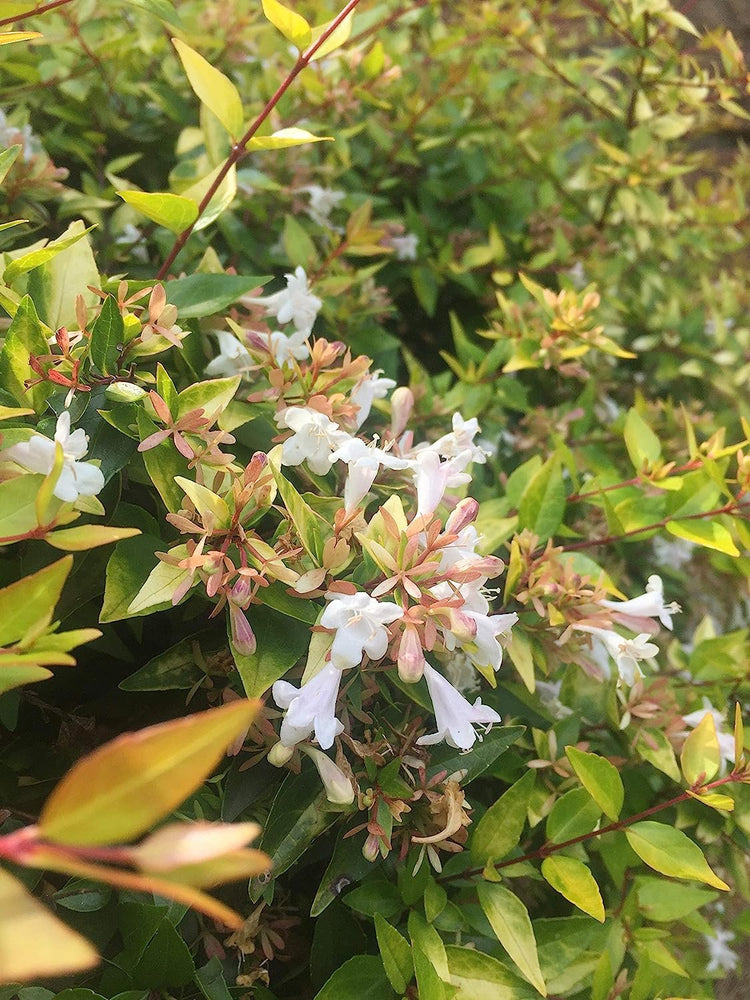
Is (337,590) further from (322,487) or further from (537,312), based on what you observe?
(537,312)

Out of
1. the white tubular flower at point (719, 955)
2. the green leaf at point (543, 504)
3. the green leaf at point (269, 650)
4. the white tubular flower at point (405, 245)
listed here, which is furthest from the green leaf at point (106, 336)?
the white tubular flower at point (719, 955)

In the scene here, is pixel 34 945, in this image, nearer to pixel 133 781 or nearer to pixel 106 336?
pixel 133 781

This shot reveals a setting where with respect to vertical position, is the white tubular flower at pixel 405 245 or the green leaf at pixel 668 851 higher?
the white tubular flower at pixel 405 245

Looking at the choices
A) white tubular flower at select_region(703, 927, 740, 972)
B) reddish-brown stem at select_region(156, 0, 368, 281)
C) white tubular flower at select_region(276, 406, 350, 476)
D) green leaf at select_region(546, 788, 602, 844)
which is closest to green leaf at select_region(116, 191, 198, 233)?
reddish-brown stem at select_region(156, 0, 368, 281)

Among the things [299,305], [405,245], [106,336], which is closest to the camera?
[106,336]

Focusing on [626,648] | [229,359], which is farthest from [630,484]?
[229,359]

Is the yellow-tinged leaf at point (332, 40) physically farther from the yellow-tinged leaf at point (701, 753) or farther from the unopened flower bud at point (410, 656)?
the yellow-tinged leaf at point (701, 753)
